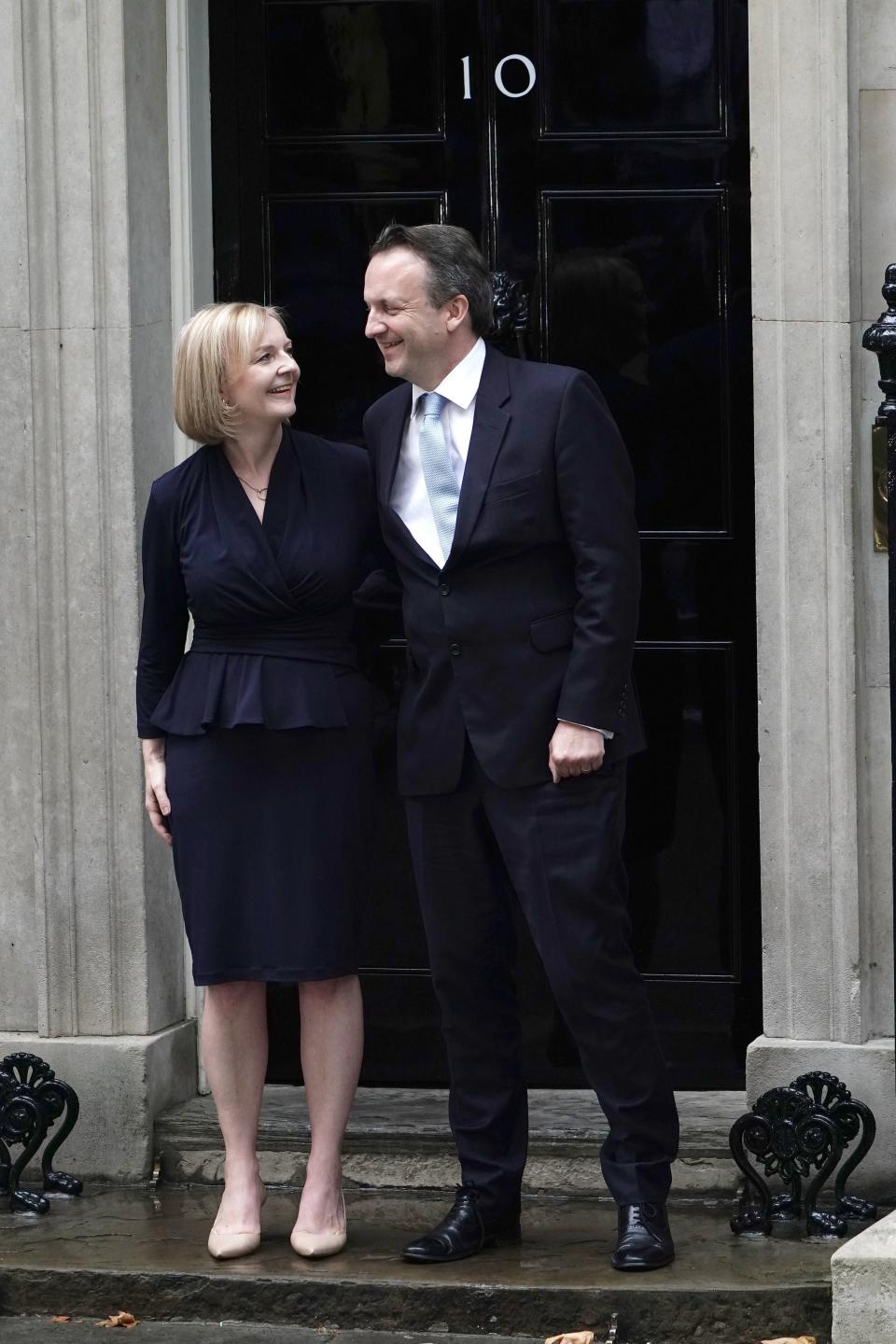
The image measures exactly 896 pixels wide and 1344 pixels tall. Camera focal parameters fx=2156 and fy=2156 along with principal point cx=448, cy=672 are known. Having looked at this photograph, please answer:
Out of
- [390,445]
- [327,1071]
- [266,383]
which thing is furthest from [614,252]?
[327,1071]

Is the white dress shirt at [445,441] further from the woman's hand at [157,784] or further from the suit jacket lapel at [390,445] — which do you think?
the woman's hand at [157,784]

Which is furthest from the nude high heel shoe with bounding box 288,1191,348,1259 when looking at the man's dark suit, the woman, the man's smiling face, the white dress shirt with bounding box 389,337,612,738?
the man's smiling face

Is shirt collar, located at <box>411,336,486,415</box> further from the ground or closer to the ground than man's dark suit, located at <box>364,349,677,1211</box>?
further from the ground

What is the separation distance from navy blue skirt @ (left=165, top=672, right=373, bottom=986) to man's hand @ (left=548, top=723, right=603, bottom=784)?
51 cm

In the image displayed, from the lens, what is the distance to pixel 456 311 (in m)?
4.41

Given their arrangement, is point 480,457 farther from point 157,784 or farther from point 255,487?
point 157,784

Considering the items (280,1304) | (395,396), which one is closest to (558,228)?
(395,396)

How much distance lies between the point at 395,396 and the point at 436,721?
0.71 meters

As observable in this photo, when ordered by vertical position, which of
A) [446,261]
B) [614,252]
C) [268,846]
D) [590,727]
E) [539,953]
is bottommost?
[539,953]

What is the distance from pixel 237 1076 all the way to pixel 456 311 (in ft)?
5.59

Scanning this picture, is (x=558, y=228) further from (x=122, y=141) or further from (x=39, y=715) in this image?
(x=39, y=715)

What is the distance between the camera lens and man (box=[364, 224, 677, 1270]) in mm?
4312

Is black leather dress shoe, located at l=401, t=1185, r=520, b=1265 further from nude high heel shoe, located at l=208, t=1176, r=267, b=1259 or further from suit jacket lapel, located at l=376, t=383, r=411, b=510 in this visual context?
Result: suit jacket lapel, located at l=376, t=383, r=411, b=510

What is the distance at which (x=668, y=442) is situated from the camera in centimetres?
539
